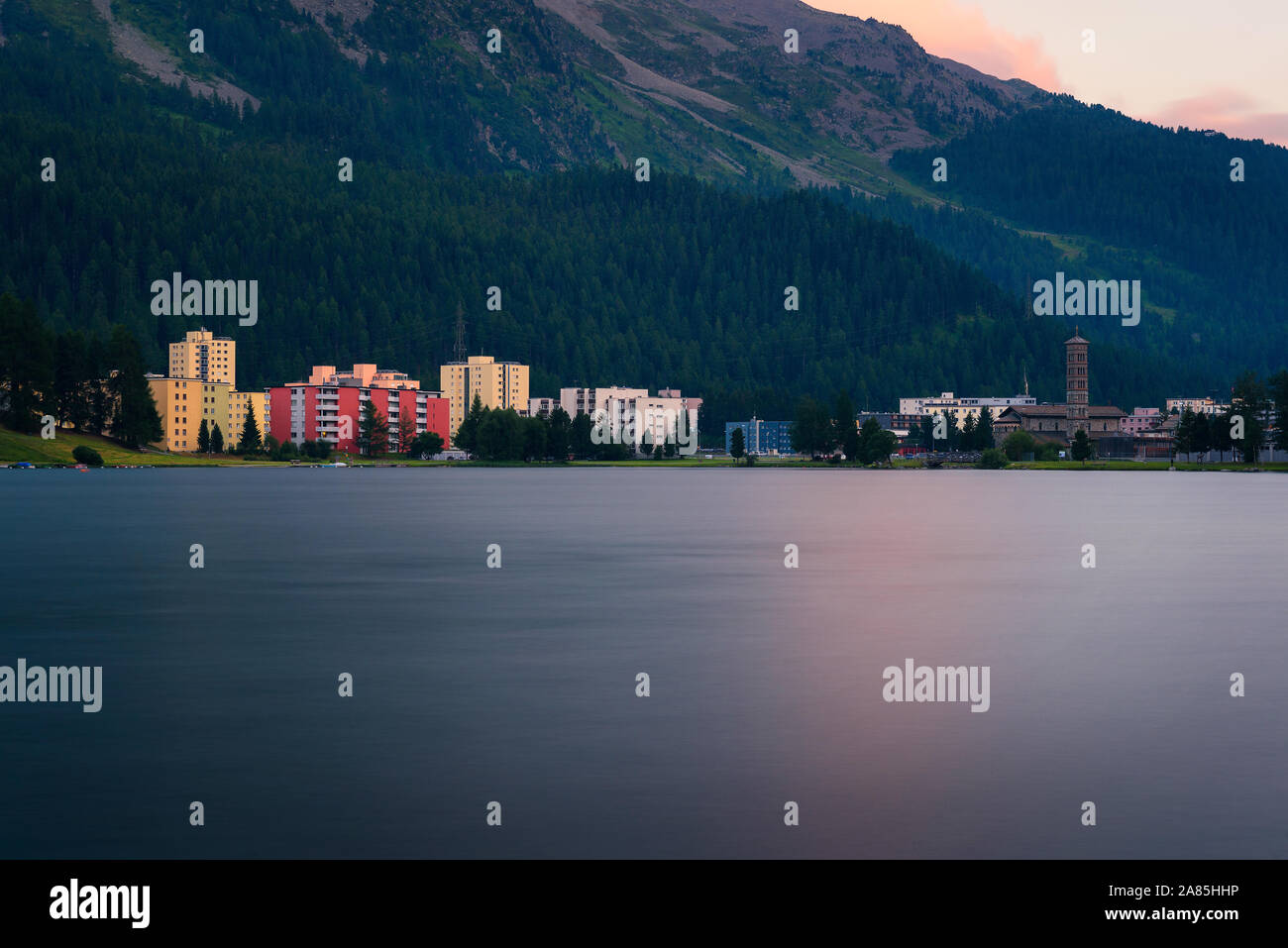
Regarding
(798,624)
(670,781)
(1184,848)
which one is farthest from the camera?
(798,624)

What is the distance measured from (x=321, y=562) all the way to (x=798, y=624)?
101 ft

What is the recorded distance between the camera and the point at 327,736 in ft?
90.7

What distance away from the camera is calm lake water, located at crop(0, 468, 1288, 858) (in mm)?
21359

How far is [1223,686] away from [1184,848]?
1506 centimetres

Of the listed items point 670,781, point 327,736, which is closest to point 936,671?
point 670,781

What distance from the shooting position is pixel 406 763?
994 inches

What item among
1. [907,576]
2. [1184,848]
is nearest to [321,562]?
[907,576]

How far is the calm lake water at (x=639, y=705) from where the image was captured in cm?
2136

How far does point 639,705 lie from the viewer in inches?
1232

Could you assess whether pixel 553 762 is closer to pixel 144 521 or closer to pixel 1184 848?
pixel 1184 848

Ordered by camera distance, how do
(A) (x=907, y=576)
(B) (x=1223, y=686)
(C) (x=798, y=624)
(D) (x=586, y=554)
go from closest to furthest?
1. (B) (x=1223, y=686)
2. (C) (x=798, y=624)
3. (A) (x=907, y=576)
4. (D) (x=586, y=554)
